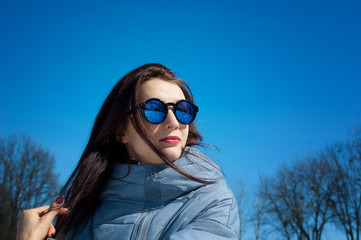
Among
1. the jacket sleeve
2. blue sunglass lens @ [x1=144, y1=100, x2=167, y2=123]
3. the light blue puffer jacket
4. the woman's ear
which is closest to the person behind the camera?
the jacket sleeve

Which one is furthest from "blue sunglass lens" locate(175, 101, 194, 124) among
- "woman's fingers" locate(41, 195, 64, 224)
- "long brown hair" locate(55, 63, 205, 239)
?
"woman's fingers" locate(41, 195, 64, 224)

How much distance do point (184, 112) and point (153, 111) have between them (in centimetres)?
22

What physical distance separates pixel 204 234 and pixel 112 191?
2.31ft

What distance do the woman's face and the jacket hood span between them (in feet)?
A: 0.36

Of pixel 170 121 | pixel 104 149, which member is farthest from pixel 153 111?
pixel 104 149

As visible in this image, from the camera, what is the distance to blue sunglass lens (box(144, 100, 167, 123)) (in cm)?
196

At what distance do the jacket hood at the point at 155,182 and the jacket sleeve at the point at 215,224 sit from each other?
17 centimetres

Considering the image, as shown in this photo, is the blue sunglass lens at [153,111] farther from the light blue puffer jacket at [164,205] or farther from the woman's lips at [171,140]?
the light blue puffer jacket at [164,205]

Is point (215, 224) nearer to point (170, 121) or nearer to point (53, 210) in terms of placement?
point (170, 121)

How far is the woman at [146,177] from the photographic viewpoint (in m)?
1.77

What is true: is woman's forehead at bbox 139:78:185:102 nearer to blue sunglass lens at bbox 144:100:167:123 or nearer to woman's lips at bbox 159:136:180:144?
blue sunglass lens at bbox 144:100:167:123

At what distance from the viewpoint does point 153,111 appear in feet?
6.43

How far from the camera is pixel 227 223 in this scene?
1729 millimetres

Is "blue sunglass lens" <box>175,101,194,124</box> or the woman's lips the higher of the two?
"blue sunglass lens" <box>175,101,194,124</box>
